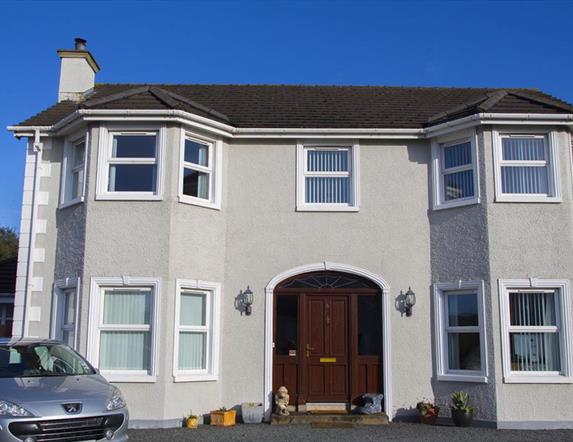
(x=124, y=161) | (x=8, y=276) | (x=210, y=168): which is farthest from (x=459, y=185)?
(x=8, y=276)

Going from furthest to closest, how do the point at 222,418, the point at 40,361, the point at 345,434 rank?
1. the point at 222,418
2. the point at 345,434
3. the point at 40,361

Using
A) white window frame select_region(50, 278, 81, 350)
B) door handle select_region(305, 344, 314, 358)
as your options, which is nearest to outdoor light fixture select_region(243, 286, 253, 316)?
door handle select_region(305, 344, 314, 358)

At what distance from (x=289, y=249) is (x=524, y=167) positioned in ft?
16.6

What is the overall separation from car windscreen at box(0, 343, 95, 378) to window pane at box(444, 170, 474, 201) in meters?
7.91

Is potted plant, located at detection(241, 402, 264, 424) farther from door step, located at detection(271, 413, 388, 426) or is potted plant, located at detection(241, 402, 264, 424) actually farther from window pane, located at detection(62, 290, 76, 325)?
window pane, located at detection(62, 290, 76, 325)

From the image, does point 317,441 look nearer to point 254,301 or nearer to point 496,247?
point 254,301

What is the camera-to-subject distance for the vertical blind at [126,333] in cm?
1192

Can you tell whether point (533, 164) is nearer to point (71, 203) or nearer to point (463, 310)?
point (463, 310)

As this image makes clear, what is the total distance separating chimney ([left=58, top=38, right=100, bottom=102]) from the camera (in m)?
15.8

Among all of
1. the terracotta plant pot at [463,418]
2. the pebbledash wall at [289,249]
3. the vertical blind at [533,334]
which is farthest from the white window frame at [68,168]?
the vertical blind at [533,334]

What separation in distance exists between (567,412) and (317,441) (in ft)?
16.1

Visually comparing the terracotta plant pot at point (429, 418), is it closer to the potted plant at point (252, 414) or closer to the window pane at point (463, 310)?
the window pane at point (463, 310)

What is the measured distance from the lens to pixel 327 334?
12844 mm

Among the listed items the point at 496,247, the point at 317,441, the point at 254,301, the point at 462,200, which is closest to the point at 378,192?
the point at 462,200
